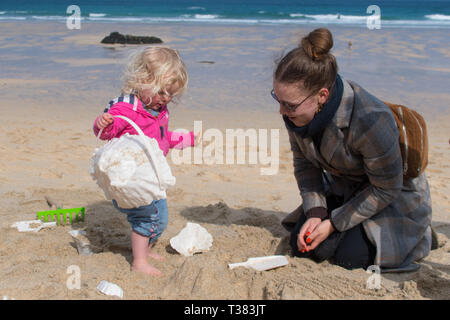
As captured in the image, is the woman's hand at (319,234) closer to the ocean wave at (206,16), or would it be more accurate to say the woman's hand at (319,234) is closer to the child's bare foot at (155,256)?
the child's bare foot at (155,256)

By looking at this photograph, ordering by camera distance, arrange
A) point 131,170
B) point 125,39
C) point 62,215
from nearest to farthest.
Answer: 1. point 131,170
2. point 62,215
3. point 125,39

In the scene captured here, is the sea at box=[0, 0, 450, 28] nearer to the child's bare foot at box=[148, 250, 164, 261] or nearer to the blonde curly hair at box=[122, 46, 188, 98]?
the blonde curly hair at box=[122, 46, 188, 98]

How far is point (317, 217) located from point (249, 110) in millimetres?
4273

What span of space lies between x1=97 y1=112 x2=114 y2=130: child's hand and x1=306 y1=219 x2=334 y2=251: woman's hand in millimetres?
1291

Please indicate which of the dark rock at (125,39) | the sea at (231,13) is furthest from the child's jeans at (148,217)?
the sea at (231,13)

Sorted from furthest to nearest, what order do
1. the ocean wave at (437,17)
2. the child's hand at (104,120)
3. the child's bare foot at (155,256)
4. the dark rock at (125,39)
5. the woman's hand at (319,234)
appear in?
1. the ocean wave at (437,17)
2. the dark rock at (125,39)
3. the child's bare foot at (155,256)
4. the woman's hand at (319,234)
5. the child's hand at (104,120)

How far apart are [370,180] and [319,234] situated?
42 cm

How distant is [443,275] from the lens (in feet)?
8.71

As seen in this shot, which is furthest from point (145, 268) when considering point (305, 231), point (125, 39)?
point (125, 39)

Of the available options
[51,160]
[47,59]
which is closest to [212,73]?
[47,59]

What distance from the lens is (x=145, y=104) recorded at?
8.63 feet

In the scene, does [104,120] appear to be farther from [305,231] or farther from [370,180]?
[370,180]

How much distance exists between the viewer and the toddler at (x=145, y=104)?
2533 millimetres

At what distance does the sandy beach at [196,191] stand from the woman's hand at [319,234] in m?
0.14
